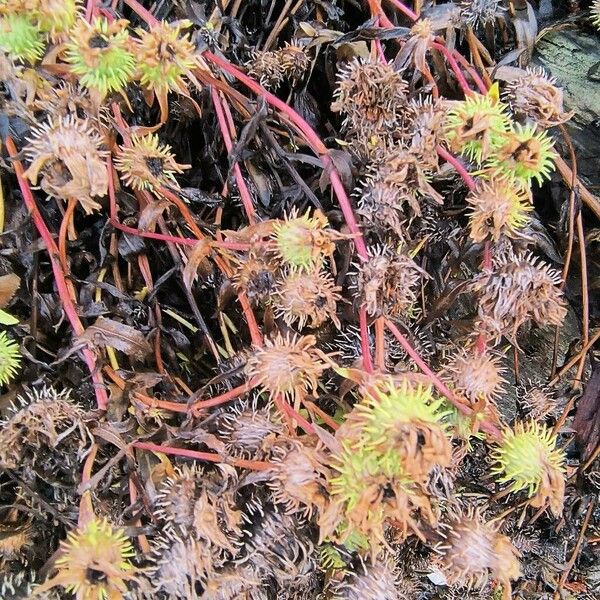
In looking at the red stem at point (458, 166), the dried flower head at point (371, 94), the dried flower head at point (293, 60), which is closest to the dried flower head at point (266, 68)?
the dried flower head at point (293, 60)

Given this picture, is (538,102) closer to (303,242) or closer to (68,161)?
(303,242)

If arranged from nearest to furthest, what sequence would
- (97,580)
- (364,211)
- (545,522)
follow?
(97,580)
(364,211)
(545,522)

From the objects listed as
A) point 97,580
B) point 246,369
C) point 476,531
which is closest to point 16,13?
point 246,369

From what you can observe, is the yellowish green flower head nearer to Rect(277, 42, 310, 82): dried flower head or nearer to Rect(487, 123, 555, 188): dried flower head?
Rect(487, 123, 555, 188): dried flower head

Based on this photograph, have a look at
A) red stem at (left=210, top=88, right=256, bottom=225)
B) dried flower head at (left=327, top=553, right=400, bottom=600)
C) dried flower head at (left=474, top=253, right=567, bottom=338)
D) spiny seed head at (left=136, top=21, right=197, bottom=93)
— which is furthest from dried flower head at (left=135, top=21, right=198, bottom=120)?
dried flower head at (left=327, top=553, right=400, bottom=600)

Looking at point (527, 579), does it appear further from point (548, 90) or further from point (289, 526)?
point (548, 90)

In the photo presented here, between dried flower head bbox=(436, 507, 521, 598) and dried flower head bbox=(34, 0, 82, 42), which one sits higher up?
dried flower head bbox=(34, 0, 82, 42)

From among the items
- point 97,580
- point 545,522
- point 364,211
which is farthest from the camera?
point 545,522
